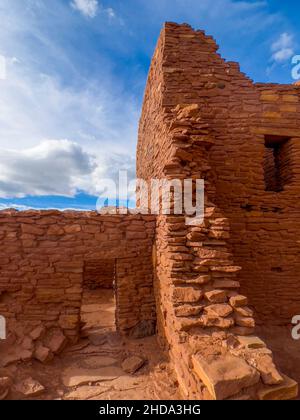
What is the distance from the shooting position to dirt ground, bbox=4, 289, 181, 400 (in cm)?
339

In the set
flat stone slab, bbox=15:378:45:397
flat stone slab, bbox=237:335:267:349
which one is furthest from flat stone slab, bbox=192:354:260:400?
flat stone slab, bbox=15:378:45:397

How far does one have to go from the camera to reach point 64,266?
16.0 feet

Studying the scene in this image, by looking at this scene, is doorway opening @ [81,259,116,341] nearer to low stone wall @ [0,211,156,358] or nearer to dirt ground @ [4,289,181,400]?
dirt ground @ [4,289,181,400]

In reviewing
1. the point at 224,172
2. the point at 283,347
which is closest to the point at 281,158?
the point at 224,172

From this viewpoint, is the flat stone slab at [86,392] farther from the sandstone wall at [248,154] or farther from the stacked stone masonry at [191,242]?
the sandstone wall at [248,154]

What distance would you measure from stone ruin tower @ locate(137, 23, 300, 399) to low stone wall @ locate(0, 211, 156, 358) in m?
0.51

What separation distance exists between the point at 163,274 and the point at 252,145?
3700 mm

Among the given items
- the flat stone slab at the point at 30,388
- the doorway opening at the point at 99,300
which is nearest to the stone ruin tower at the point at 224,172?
Answer: the doorway opening at the point at 99,300

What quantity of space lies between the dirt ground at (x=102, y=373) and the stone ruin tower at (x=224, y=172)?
334 millimetres

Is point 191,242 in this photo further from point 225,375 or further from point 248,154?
A: point 248,154

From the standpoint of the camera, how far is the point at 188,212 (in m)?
4.18

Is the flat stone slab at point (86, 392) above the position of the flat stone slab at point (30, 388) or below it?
below

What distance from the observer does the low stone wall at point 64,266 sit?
472cm
